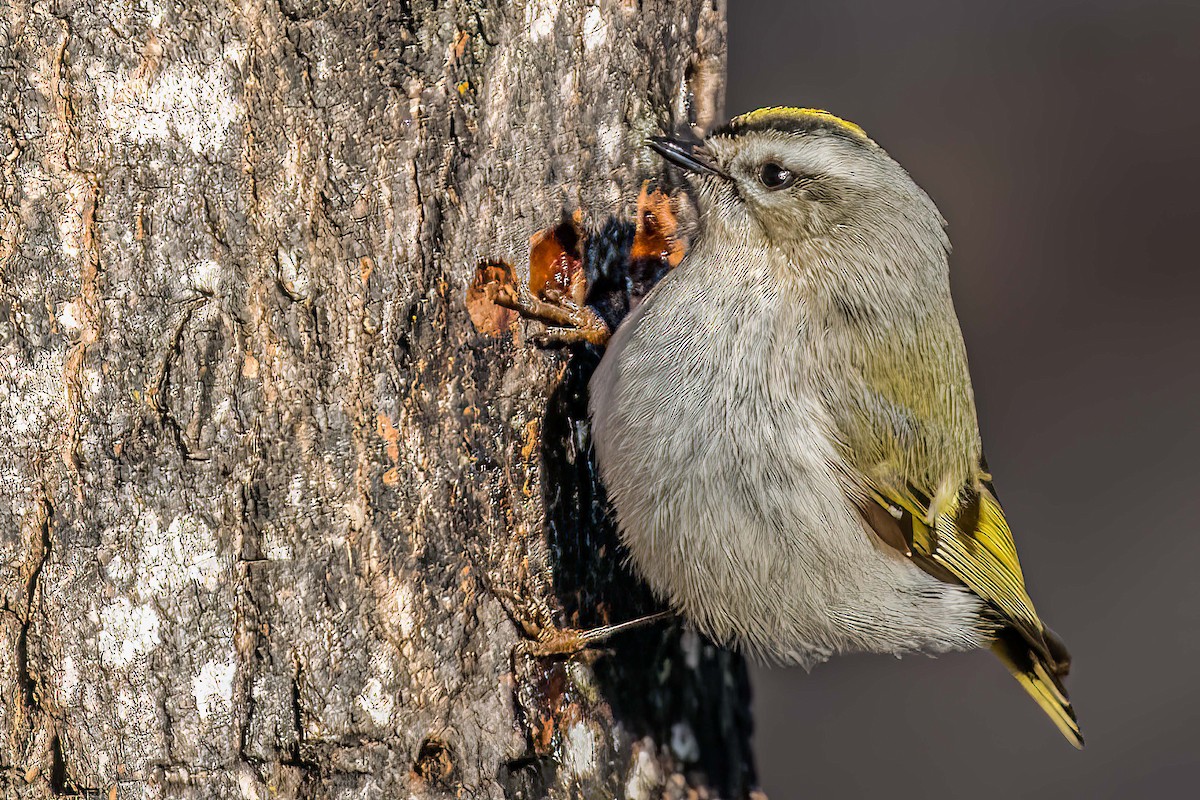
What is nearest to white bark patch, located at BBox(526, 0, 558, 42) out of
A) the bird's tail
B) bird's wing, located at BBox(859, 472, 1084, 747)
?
bird's wing, located at BBox(859, 472, 1084, 747)

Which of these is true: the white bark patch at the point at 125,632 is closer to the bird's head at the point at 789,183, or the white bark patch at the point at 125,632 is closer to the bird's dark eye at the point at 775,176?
the bird's head at the point at 789,183

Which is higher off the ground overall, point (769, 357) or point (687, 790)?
point (769, 357)

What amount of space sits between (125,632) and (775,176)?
5.39 feet

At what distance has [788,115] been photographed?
8.27ft

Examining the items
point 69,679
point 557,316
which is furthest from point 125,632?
point 557,316

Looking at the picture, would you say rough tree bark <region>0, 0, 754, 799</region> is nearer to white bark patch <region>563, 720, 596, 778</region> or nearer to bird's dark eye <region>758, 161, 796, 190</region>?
white bark patch <region>563, 720, 596, 778</region>

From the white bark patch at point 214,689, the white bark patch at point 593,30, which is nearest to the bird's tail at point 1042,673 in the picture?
the white bark patch at point 593,30

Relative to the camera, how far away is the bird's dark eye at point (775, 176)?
259cm

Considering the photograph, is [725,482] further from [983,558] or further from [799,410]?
[983,558]

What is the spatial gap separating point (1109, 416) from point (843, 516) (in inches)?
113

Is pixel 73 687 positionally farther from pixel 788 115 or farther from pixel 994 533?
pixel 994 533

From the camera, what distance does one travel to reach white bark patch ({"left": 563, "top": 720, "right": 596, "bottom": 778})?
2.46 meters

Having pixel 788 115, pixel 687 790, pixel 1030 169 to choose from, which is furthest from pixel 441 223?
pixel 1030 169

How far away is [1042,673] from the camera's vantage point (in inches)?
117
